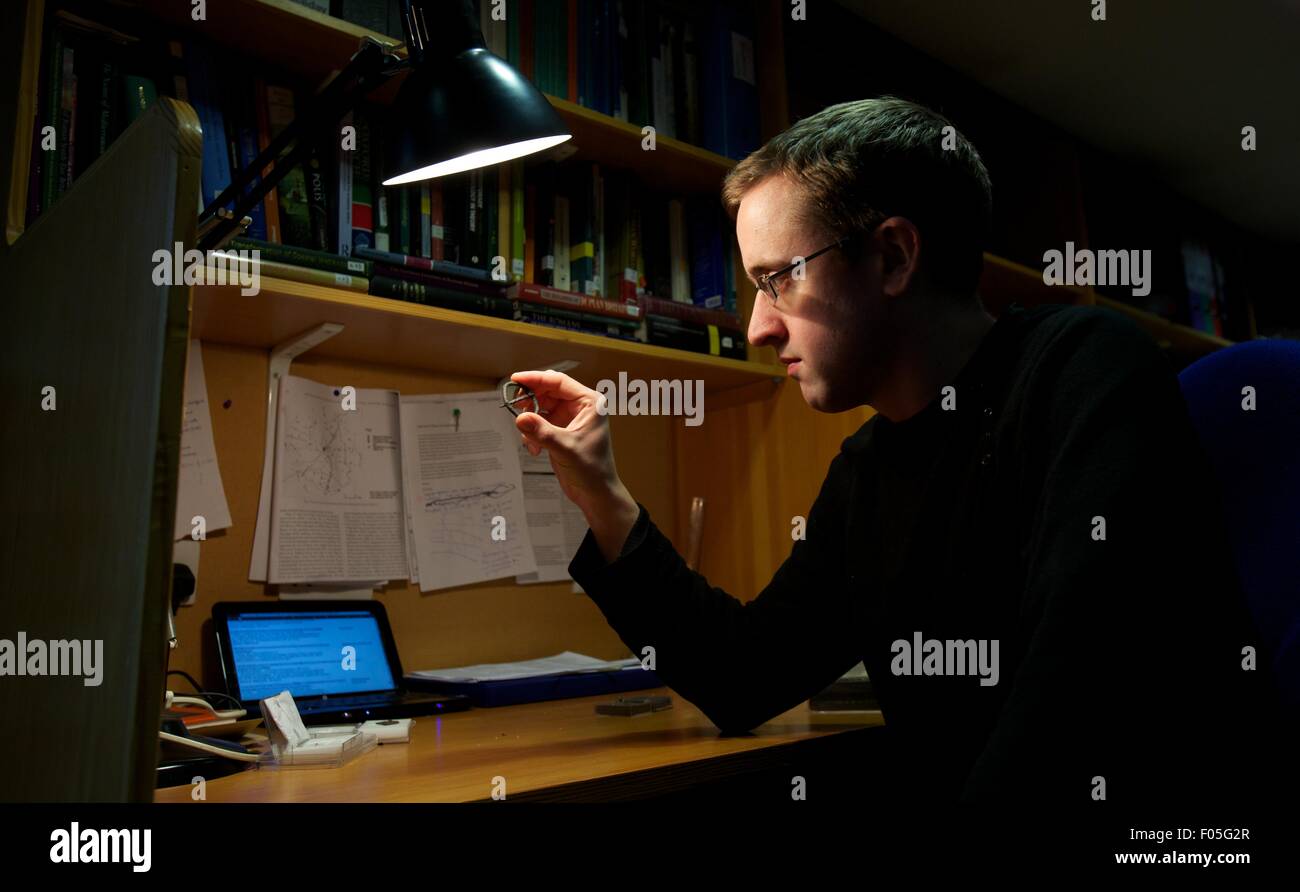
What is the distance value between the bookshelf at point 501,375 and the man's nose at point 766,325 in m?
0.44

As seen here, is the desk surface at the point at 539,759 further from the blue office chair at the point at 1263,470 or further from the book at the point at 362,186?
the book at the point at 362,186

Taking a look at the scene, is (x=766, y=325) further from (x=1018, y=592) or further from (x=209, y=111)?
(x=209, y=111)

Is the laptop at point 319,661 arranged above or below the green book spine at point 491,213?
below

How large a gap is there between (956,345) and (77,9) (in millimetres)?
1205

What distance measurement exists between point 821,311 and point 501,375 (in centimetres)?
79

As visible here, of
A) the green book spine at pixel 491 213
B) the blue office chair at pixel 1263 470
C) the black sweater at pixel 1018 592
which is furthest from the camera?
the green book spine at pixel 491 213

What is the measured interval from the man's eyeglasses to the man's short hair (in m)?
0.02

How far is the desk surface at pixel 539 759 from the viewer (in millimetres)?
795

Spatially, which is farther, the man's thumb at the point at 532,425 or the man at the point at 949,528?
the man's thumb at the point at 532,425

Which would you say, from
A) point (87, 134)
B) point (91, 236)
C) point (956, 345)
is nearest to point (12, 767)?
point (91, 236)

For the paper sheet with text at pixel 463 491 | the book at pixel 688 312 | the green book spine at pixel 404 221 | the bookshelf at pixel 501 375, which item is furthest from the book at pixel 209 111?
the book at pixel 688 312

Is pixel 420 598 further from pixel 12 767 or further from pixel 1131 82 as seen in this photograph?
pixel 1131 82

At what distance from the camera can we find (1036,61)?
243 centimetres

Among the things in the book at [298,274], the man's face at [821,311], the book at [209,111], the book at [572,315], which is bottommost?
the man's face at [821,311]
